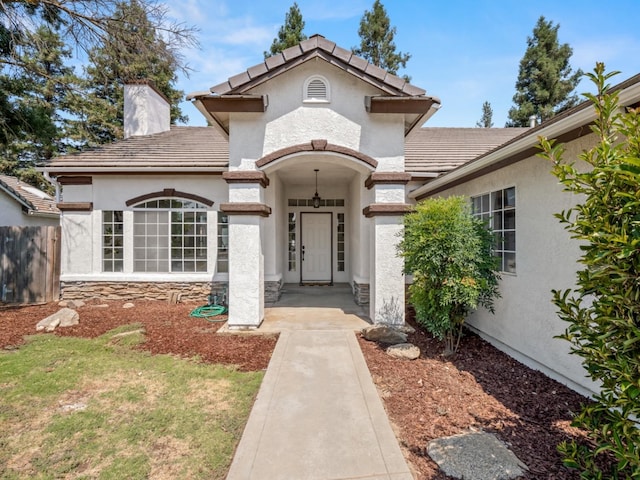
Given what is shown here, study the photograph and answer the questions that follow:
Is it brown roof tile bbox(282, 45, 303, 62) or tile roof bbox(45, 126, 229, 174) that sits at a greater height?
brown roof tile bbox(282, 45, 303, 62)

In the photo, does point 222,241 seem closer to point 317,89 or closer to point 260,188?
point 260,188

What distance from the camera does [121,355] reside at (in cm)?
543

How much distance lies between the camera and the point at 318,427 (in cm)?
337

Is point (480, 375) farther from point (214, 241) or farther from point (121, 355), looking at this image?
point (214, 241)

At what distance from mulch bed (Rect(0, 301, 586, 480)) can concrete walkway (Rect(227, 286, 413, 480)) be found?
22cm

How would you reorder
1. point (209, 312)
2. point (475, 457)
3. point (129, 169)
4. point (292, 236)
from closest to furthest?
1. point (475, 457)
2. point (209, 312)
3. point (129, 169)
4. point (292, 236)

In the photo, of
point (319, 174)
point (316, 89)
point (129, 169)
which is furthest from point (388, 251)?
point (129, 169)

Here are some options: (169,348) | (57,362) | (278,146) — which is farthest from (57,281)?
(278,146)

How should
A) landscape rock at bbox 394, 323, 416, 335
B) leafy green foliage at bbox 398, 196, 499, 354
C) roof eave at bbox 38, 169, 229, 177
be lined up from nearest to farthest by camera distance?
leafy green foliage at bbox 398, 196, 499, 354 < landscape rock at bbox 394, 323, 416, 335 < roof eave at bbox 38, 169, 229, 177

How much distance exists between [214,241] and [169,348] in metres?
4.16

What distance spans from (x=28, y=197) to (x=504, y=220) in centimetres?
2054

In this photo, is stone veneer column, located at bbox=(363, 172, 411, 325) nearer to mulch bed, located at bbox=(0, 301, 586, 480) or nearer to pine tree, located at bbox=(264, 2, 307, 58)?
mulch bed, located at bbox=(0, 301, 586, 480)

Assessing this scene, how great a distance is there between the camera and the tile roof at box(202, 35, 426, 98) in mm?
6273

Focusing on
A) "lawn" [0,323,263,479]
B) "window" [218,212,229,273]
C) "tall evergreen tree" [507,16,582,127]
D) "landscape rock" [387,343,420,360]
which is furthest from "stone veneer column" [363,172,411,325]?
"tall evergreen tree" [507,16,582,127]
